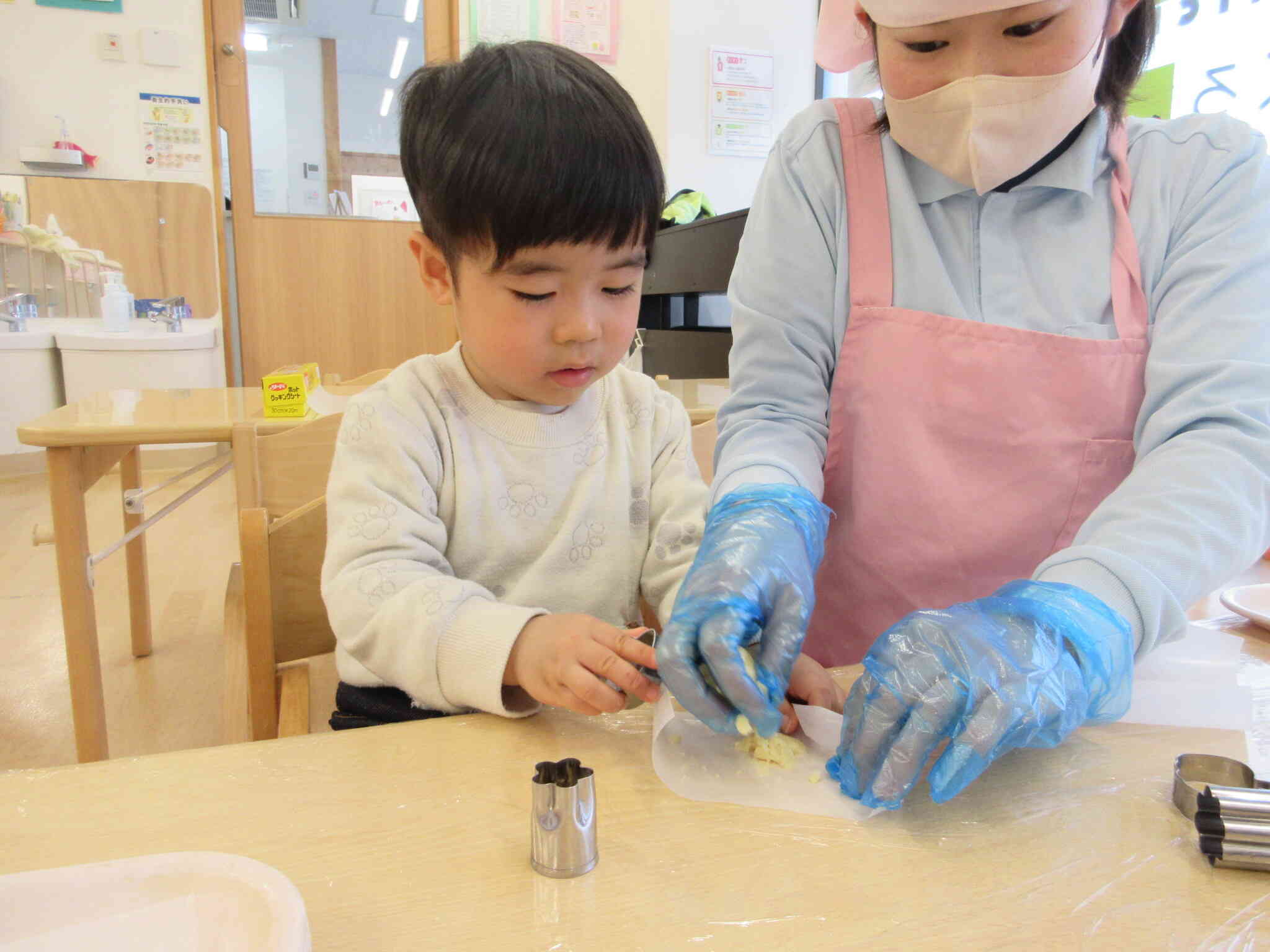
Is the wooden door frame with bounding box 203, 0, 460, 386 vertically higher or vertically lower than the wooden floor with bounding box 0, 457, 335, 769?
higher

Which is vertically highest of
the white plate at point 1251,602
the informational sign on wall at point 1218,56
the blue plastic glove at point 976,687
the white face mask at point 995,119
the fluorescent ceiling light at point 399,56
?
the fluorescent ceiling light at point 399,56

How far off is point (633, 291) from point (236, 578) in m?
1.07

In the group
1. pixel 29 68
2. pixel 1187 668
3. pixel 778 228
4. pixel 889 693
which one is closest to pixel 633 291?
pixel 778 228

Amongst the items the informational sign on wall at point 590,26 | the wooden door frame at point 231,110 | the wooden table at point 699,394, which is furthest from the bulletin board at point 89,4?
the wooden table at point 699,394

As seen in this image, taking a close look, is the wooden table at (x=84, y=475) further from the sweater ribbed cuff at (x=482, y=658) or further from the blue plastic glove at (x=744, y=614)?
the blue plastic glove at (x=744, y=614)

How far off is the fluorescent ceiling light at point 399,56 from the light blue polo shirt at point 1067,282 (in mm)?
3740

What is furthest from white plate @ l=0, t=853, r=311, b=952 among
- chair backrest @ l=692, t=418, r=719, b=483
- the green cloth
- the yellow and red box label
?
the green cloth

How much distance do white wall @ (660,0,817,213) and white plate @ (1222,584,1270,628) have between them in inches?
154

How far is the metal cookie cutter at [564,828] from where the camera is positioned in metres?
0.43

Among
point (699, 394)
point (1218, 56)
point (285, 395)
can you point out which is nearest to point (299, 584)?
point (285, 395)

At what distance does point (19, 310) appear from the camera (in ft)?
12.8

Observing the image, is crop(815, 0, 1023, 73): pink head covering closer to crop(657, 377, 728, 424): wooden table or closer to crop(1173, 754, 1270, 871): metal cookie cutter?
crop(1173, 754, 1270, 871): metal cookie cutter

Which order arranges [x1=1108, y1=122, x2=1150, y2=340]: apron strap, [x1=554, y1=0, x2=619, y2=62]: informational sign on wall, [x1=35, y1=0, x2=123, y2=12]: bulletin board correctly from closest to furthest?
[x1=1108, y1=122, x2=1150, y2=340]: apron strap < [x1=35, y1=0, x2=123, y2=12]: bulletin board < [x1=554, y1=0, x2=619, y2=62]: informational sign on wall

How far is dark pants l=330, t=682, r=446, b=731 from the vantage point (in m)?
0.83
